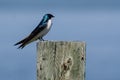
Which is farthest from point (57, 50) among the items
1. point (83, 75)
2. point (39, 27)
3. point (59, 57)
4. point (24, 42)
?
point (39, 27)

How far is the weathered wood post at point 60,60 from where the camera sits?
3.92 metres

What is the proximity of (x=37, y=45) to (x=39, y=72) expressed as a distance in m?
0.25

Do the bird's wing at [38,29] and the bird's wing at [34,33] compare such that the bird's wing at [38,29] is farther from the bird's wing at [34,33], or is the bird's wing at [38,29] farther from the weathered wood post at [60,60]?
the weathered wood post at [60,60]

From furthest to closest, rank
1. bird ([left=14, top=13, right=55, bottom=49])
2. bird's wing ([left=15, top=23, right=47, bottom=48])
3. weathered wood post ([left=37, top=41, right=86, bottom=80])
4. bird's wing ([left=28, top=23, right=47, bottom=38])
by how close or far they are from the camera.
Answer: bird's wing ([left=28, top=23, right=47, bottom=38])
bird ([left=14, top=13, right=55, bottom=49])
bird's wing ([left=15, top=23, right=47, bottom=48])
weathered wood post ([left=37, top=41, right=86, bottom=80])

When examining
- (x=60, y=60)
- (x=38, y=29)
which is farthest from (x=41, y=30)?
(x=60, y=60)

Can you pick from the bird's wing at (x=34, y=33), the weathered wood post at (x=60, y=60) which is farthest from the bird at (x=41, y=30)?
the weathered wood post at (x=60, y=60)

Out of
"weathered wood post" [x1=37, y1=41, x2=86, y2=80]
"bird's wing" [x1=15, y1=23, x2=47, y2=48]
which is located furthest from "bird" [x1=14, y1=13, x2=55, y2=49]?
"weathered wood post" [x1=37, y1=41, x2=86, y2=80]

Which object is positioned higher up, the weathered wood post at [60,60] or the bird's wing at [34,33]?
the bird's wing at [34,33]

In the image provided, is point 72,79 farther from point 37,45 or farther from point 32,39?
point 32,39

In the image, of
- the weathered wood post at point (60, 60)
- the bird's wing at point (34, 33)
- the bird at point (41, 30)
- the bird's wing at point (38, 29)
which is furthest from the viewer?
the bird's wing at point (38, 29)

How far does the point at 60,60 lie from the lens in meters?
3.93

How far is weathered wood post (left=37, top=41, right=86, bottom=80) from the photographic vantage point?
392 cm

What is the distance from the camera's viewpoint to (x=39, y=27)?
12039 mm

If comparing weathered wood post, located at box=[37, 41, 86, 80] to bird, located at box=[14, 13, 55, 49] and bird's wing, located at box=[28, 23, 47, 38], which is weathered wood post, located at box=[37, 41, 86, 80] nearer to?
bird, located at box=[14, 13, 55, 49]
